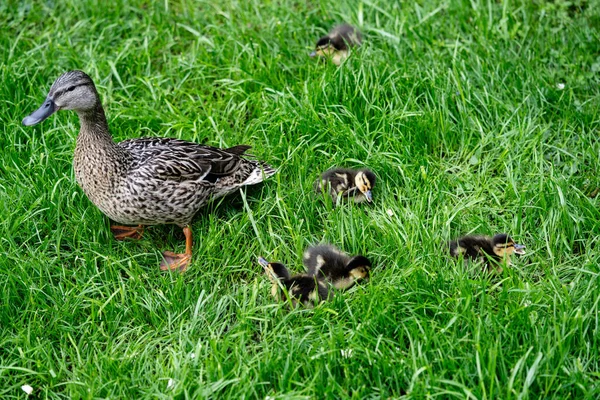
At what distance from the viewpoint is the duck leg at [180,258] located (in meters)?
4.29

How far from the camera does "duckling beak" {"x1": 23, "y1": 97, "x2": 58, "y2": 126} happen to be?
416 cm

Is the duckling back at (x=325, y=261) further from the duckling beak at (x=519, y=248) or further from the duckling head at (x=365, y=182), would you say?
the duckling beak at (x=519, y=248)

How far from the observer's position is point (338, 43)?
5402mm

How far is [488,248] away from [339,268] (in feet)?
2.56

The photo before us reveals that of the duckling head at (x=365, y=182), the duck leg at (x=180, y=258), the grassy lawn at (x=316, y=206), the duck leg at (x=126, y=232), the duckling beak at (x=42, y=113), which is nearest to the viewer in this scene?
the grassy lawn at (x=316, y=206)

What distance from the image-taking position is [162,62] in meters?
5.69

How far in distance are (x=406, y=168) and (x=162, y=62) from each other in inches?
82.8

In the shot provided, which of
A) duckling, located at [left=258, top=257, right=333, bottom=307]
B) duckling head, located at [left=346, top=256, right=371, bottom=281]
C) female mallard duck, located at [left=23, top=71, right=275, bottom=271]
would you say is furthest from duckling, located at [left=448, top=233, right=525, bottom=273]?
female mallard duck, located at [left=23, top=71, right=275, bottom=271]

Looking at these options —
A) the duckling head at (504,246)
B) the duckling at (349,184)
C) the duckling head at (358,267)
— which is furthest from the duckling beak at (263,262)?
the duckling head at (504,246)

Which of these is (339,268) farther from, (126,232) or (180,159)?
(126,232)

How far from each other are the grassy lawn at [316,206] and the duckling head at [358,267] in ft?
0.31

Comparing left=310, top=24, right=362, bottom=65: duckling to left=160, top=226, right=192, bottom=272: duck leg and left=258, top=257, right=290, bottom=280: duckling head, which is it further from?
left=258, top=257, right=290, bottom=280: duckling head

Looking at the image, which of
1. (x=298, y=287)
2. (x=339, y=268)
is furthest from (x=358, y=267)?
(x=298, y=287)

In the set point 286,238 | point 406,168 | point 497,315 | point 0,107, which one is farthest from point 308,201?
point 0,107
